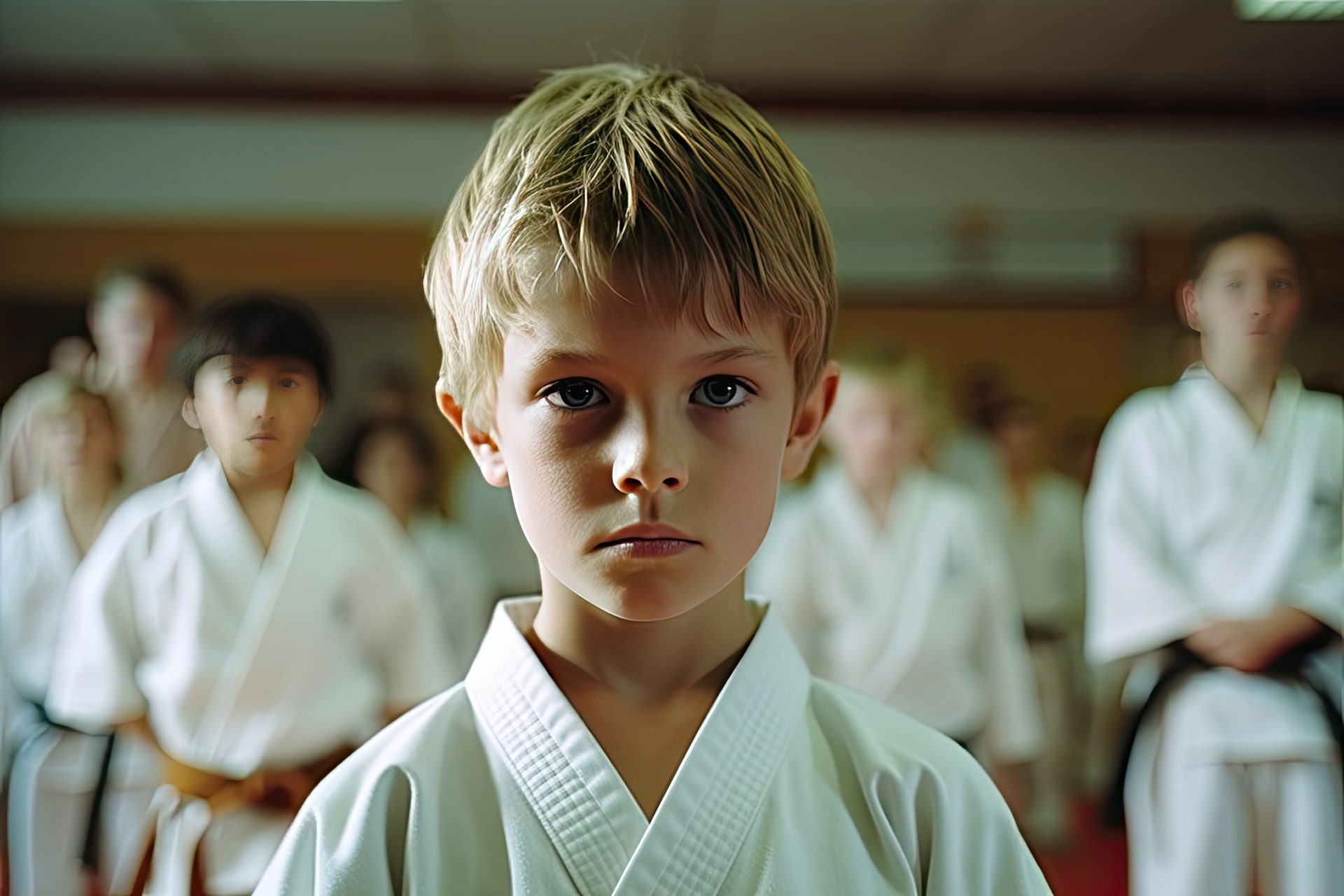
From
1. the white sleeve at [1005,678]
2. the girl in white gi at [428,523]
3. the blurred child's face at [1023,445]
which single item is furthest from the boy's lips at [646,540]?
the blurred child's face at [1023,445]

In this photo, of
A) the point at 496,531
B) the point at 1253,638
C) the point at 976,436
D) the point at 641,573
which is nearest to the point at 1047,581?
the point at 976,436

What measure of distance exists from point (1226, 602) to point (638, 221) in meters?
0.60

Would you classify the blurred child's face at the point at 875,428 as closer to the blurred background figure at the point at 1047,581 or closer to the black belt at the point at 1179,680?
the blurred background figure at the point at 1047,581

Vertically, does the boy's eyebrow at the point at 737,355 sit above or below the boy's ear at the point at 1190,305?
below

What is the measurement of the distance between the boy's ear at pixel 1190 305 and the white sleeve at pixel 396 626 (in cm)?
64

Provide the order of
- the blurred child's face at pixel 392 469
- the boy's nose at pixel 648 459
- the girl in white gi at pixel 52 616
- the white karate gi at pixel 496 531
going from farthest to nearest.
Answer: the white karate gi at pixel 496 531 → the blurred child's face at pixel 392 469 → the girl in white gi at pixel 52 616 → the boy's nose at pixel 648 459

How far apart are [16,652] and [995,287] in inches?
101

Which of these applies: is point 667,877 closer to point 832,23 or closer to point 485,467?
point 485,467

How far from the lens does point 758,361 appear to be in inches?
20.0

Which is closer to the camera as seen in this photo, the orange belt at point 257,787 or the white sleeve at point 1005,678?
the orange belt at point 257,787

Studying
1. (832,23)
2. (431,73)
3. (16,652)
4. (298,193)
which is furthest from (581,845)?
(298,193)

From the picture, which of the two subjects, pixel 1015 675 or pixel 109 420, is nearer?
pixel 109 420

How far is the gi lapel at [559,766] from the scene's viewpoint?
542 mm

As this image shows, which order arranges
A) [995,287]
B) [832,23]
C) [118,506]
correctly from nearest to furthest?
[118,506] → [832,23] → [995,287]
